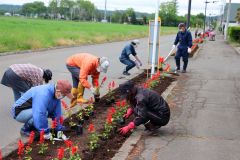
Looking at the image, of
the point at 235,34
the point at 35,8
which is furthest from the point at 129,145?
the point at 35,8

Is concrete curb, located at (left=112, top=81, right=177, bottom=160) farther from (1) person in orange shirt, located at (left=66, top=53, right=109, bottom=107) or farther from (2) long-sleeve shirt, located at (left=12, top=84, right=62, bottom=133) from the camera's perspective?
(1) person in orange shirt, located at (left=66, top=53, right=109, bottom=107)

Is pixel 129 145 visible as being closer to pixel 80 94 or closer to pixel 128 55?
pixel 80 94

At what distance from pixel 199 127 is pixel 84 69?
2.45 metres

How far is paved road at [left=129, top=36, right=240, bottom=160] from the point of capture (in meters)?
5.81

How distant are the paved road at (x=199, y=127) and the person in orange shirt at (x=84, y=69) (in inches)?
67.6

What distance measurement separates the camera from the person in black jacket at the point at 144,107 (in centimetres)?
624

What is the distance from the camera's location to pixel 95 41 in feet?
114

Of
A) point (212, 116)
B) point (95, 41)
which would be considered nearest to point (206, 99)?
point (212, 116)

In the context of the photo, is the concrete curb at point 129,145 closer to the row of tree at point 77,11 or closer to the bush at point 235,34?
the bush at point 235,34

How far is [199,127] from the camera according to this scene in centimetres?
731

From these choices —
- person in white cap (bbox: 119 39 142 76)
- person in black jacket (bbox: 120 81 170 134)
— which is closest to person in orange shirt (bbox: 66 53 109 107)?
person in black jacket (bbox: 120 81 170 134)

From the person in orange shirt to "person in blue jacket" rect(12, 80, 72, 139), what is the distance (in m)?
1.96

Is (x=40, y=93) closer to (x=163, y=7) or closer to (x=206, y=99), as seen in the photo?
(x=206, y=99)

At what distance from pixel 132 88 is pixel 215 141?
5.37 feet
